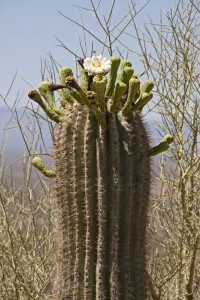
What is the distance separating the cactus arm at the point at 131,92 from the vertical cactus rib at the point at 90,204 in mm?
191

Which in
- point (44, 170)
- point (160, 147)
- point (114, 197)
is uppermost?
point (160, 147)

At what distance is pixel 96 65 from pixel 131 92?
24cm

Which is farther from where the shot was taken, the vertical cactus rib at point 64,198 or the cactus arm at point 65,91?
the cactus arm at point 65,91

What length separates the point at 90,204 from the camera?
2707mm

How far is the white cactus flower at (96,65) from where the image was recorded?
2.73 metres

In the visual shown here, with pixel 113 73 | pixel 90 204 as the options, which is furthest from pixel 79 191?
pixel 113 73

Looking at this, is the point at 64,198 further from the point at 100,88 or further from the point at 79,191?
the point at 100,88

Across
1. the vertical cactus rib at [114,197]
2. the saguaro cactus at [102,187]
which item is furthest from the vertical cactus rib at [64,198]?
the vertical cactus rib at [114,197]

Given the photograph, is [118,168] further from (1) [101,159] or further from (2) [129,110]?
(2) [129,110]

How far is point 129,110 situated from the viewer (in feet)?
9.27

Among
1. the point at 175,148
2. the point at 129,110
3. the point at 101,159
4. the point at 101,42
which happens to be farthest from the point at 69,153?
the point at 175,148

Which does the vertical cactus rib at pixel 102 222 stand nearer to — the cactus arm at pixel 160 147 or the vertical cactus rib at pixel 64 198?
the vertical cactus rib at pixel 64 198

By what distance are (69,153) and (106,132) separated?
0.23 meters

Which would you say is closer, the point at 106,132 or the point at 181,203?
the point at 106,132
